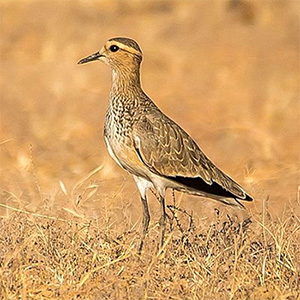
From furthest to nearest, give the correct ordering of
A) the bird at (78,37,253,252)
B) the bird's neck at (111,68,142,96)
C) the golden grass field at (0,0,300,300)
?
the bird's neck at (111,68,142,96)
the bird at (78,37,253,252)
the golden grass field at (0,0,300,300)

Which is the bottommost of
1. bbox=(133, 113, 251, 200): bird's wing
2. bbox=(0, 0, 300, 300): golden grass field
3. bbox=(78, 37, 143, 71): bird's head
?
bbox=(0, 0, 300, 300): golden grass field

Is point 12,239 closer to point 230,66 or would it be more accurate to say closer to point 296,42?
point 230,66

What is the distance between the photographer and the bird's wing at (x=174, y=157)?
6.24 metres

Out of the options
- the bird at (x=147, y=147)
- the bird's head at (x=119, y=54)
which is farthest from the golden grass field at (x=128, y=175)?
the bird's head at (x=119, y=54)

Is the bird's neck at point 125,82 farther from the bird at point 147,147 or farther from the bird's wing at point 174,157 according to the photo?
the bird's wing at point 174,157

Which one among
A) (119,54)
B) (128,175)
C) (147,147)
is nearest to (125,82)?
(119,54)

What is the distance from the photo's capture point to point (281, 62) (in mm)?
15539

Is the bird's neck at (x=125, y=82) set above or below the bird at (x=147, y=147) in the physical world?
above

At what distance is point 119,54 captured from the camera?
6.57m

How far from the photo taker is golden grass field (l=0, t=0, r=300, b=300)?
205 inches

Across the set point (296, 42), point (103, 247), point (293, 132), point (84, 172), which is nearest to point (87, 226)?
point (103, 247)

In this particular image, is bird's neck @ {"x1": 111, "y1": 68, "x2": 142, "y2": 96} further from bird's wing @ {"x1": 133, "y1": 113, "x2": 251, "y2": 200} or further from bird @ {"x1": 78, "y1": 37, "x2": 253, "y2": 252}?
bird's wing @ {"x1": 133, "y1": 113, "x2": 251, "y2": 200}

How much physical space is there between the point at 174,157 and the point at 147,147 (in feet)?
0.73

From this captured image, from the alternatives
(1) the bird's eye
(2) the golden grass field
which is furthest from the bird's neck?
(2) the golden grass field
